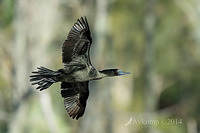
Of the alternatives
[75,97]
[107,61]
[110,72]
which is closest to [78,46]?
[110,72]

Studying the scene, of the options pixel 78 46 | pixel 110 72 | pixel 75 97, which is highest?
pixel 78 46

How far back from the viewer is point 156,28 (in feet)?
89.0

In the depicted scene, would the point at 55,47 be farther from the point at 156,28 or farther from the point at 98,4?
the point at 156,28

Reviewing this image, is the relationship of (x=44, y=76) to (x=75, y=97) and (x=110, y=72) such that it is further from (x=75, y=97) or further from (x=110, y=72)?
(x=75, y=97)

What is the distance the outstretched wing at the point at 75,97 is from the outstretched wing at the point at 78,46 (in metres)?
0.76

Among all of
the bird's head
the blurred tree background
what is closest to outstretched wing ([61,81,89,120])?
the bird's head

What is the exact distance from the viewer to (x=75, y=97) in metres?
8.80

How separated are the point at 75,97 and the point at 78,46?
112 cm

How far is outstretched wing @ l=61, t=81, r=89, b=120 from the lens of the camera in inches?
344

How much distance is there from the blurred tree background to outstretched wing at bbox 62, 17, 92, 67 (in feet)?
25.7

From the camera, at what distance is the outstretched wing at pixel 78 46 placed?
26.1 feet

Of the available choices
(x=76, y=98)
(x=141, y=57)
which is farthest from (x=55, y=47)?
(x=76, y=98)

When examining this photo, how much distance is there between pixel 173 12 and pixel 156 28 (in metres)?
1.14

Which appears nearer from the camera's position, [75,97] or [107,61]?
[75,97]
